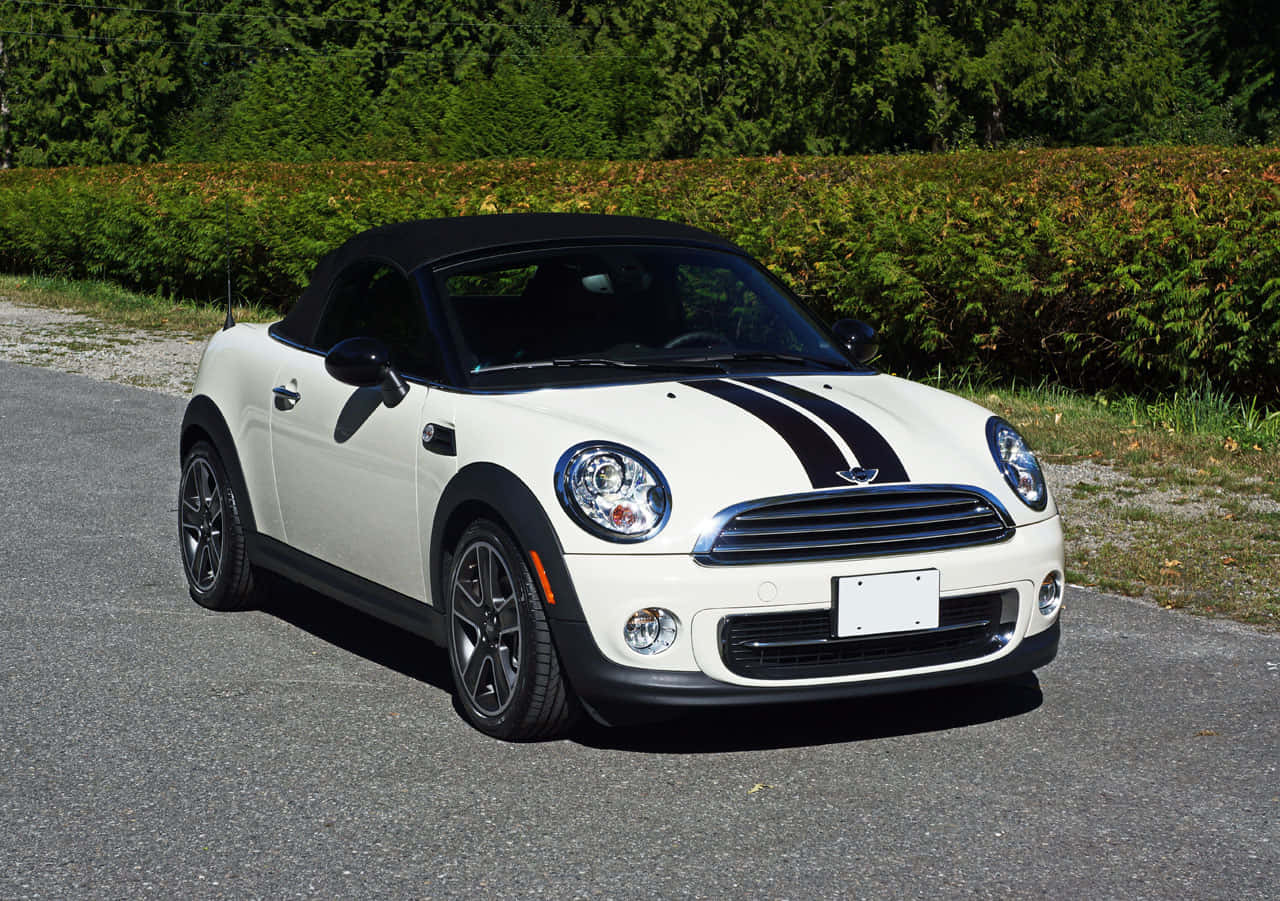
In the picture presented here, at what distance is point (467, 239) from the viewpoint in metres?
6.08

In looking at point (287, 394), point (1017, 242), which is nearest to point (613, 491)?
point (287, 394)

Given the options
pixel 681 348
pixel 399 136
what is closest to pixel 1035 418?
pixel 681 348

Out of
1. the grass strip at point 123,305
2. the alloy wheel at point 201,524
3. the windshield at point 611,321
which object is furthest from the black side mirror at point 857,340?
the grass strip at point 123,305

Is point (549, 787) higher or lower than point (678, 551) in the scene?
lower

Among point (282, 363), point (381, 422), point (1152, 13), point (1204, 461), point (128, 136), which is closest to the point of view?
point (381, 422)

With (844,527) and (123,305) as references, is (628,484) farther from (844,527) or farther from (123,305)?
(123,305)

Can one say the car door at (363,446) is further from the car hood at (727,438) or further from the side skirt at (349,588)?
the car hood at (727,438)

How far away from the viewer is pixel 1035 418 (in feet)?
36.4

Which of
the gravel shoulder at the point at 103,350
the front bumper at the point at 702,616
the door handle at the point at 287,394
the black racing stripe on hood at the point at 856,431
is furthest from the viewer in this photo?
the gravel shoulder at the point at 103,350

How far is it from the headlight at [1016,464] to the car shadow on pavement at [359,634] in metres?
1.95

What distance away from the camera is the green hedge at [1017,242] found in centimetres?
1070

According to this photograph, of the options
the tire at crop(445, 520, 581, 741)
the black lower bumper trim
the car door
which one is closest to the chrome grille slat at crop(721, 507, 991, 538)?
the black lower bumper trim

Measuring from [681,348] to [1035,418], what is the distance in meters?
5.78

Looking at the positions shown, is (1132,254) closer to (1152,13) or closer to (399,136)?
(1152,13)
